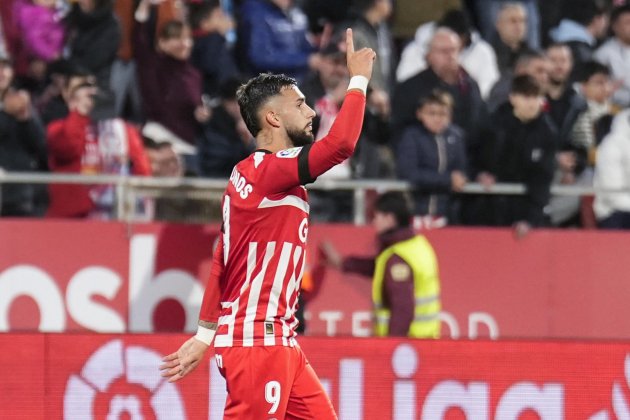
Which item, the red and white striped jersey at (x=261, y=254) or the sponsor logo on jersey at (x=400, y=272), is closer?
the red and white striped jersey at (x=261, y=254)

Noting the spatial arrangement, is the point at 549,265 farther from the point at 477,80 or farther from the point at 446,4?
the point at 446,4

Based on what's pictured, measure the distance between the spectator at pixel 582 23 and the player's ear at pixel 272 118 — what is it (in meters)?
7.85

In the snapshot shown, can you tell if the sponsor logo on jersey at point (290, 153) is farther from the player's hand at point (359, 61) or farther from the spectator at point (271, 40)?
the spectator at point (271, 40)

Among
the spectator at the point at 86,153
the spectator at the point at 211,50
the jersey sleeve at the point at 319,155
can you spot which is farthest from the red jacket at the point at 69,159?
the jersey sleeve at the point at 319,155

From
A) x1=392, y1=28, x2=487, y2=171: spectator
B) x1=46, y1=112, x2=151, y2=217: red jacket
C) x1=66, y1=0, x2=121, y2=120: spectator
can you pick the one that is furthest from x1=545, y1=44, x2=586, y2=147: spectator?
x1=46, y1=112, x2=151, y2=217: red jacket

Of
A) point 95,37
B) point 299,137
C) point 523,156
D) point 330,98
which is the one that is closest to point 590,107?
point 523,156

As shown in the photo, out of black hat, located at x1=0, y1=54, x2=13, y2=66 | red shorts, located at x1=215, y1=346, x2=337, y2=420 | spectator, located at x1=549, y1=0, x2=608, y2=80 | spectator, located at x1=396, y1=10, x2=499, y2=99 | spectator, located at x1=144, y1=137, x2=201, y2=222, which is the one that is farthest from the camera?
spectator, located at x1=549, y1=0, x2=608, y2=80

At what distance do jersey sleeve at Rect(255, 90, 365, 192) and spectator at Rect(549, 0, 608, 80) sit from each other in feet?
26.2

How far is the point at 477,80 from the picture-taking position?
12.6m

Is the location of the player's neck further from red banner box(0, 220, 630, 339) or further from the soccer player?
red banner box(0, 220, 630, 339)

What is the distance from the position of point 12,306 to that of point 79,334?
330cm

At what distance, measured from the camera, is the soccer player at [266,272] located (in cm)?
614

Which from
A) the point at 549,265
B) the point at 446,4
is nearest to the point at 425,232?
the point at 549,265

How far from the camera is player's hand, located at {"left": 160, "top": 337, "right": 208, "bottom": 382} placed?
6309 mm
